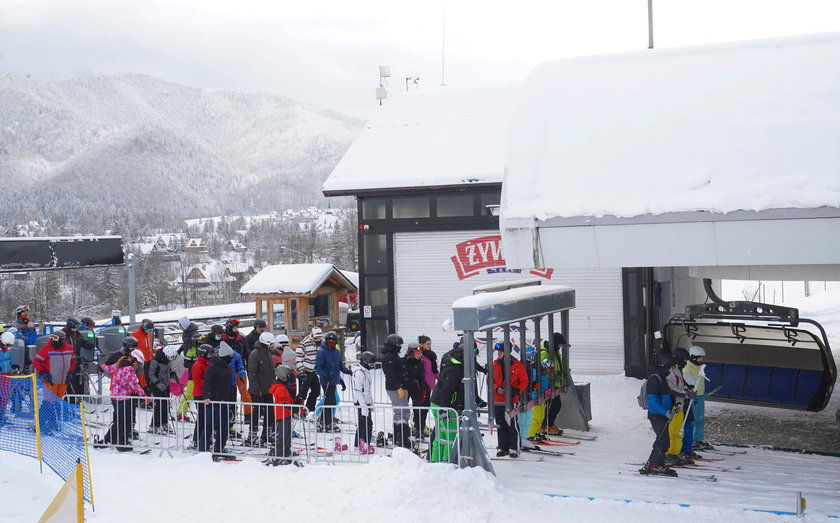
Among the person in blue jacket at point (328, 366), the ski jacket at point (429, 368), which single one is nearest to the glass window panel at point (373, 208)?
the person in blue jacket at point (328, 366)

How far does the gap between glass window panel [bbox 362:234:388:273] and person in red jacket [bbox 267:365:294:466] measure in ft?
33.9

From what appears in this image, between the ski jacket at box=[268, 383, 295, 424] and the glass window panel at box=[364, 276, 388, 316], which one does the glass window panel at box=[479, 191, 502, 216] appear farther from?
the ski jacket at box=[268, 383, 295, 424]

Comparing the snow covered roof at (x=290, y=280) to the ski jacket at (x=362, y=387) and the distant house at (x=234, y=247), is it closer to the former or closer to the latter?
the ski jacket at (x=362, y=387)

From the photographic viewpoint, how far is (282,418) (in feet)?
33.0

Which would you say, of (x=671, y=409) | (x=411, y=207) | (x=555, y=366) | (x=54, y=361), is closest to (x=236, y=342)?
(x=54, y=361)

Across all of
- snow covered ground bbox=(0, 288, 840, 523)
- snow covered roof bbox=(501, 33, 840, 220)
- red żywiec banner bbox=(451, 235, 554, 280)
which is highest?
snow covered roof bbox=(501, 33, 840, 220)

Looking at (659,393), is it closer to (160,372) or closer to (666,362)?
(666,362)

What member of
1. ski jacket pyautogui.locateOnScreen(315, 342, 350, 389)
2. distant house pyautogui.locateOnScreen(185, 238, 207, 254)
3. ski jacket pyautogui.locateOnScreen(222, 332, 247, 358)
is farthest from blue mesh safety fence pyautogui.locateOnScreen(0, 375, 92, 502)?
distant house pyautogui.locateOnScreen(185, 238, 207, 254)

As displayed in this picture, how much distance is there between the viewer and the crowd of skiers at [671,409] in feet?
31.9

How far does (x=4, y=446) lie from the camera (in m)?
10.4

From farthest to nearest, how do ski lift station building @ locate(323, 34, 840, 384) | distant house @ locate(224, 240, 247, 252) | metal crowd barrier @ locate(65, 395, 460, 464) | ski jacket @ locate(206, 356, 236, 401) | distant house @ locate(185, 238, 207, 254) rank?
distant house @ locate(224, 240, 247, 252) < distant house @ locate(185, 238, 207, 254) < ski jacket @ locate(206, 356, 236, 401) < metal crowd barrier @ locate(65, 395, 460, 464) < ski lift station building @ locate(323, 34, 840, 384)

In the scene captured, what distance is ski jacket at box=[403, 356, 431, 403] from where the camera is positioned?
1118cm

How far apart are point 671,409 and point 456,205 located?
35.7 ft

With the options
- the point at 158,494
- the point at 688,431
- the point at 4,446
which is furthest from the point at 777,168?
the point at 4,446
